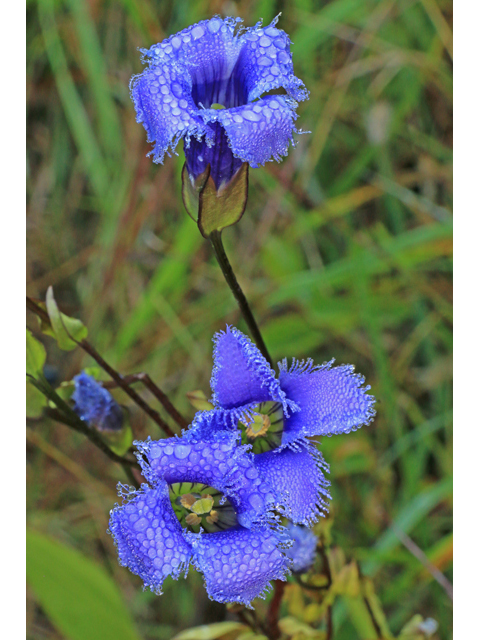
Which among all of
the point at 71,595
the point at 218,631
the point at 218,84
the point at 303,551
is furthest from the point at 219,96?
the point at 71,595

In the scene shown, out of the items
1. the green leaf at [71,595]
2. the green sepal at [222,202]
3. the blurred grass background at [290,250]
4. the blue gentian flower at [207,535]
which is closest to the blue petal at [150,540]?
the blue gentian flower at [207,535]

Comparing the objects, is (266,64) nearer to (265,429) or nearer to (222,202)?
(222,202)

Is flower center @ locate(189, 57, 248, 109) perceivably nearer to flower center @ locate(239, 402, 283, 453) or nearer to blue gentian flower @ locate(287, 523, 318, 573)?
flower center @ locate(239, 402, 283, 453)

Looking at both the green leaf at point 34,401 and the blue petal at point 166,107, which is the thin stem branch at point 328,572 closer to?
the green leaf at point 34,401

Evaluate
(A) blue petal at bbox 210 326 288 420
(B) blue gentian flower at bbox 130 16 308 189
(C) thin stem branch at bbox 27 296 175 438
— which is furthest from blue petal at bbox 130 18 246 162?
(C) thin stem branch at bbox 27 296 175 438

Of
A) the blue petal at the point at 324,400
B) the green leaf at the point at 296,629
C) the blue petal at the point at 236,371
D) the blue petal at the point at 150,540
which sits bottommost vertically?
the green leaf at the point at 296,629

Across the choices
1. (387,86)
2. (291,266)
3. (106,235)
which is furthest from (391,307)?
(106,235)

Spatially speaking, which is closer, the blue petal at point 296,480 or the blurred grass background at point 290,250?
the blue petal at point 296,480
